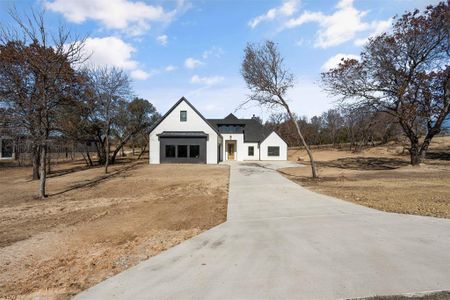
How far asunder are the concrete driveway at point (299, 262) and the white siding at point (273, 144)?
112 ft

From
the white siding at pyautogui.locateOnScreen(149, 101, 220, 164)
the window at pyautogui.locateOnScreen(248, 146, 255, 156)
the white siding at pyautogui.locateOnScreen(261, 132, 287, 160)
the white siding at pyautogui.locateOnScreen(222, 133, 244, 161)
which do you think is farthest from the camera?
the window at pyautogui.locateOnScreen(248, 146, 255, 156)

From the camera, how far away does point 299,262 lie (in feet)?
15.8

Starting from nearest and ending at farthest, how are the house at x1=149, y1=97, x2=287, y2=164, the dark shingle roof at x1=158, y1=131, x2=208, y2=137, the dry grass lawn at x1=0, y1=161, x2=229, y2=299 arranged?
the dry grass lawn at x1=0, y1=161, x2=229, y2=299 → the dark shingle roof at x1=158, y1=131, x2=208, y2=137 → the house at x1=149, y1=97, x2=287, y2=164

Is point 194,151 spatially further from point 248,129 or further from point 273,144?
point 273,144

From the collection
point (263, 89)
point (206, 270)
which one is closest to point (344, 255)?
point (206, 270)

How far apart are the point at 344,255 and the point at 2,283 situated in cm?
533

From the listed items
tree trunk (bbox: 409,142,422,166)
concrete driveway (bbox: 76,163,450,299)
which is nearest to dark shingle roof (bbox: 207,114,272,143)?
tree trunk (bbox: 409,142,422,166)

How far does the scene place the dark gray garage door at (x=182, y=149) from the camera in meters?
33.1

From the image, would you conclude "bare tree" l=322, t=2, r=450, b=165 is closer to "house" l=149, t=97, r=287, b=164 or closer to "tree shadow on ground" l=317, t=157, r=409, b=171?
"tree shadow on ground" l=317, t=157, r=409, b=171

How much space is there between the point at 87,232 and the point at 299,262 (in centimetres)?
552

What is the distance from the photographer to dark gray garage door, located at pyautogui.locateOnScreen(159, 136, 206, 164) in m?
33.1

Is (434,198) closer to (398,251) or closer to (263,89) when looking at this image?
(398,251)

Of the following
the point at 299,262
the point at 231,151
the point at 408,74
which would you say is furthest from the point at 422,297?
the point at 231,151

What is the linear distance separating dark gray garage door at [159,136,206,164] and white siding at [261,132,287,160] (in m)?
11.5
